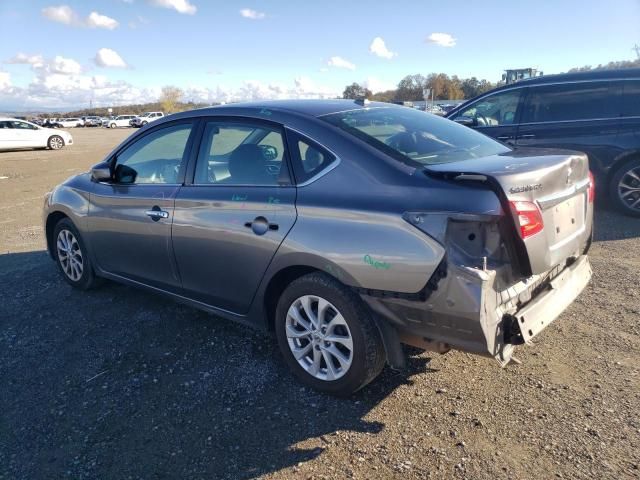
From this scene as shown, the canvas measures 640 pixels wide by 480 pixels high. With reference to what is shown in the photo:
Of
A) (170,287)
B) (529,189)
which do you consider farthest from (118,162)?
(529,189)

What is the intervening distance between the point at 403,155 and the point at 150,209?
6.85 ft

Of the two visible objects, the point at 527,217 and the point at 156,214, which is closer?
the point at 527,217

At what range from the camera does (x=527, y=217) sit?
8.25ft

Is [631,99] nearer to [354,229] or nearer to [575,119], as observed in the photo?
[575,119]

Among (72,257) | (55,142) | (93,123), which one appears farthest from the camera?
(93,123)

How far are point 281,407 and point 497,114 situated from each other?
21.0 ft

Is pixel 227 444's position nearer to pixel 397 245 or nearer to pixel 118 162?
pixel 397 245

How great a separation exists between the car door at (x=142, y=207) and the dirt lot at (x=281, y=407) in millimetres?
495

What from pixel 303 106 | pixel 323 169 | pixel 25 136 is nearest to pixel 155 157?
pixel 303 106

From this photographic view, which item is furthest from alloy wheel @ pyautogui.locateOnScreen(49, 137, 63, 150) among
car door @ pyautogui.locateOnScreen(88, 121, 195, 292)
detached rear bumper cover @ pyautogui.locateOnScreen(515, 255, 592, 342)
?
detached rear bumper cover @ pyautogui.locateOnScreen(515, 255, 592, 342)

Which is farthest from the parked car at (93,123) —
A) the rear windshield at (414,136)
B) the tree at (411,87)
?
the rear windshield at (414,136)

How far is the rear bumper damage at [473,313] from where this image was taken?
2.44m

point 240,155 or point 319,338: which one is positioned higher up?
point 240,155

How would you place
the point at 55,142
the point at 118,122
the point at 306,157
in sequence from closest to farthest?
the point at 306,157 < the point at 55,142 < the point at 118,122
